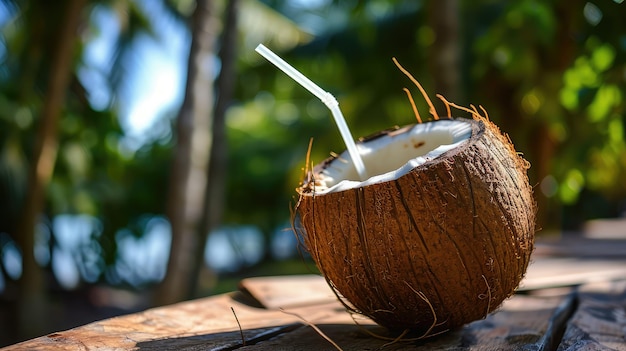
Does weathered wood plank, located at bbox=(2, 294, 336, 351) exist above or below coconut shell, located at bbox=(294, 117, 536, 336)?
below

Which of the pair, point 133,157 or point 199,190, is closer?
point 199,190

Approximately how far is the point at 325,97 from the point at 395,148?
9.4 inches

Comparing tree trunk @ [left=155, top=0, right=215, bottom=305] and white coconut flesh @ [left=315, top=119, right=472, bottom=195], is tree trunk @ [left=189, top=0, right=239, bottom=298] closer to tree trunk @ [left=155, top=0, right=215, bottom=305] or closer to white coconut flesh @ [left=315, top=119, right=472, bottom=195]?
tree trunk @ [left=155, top=0, right=215, bottom=305]

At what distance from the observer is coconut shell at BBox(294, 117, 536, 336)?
1.23 metres

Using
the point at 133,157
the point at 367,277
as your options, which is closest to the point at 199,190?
the point at 367,277

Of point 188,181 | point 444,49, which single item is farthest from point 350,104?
point 188,181

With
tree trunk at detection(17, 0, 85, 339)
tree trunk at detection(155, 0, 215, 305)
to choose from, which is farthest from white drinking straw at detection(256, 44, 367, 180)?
tree trunk at detection(17, 0, 85, 339)

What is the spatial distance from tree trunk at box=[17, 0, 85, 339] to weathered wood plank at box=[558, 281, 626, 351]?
569cm

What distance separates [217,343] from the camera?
→ 131 cm

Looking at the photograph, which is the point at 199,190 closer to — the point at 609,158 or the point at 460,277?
the point at 460,277

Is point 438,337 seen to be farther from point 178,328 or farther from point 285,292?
point 285,292

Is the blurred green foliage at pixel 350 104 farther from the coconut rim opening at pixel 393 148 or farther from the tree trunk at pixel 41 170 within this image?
the tree trunk at pixel 41 170

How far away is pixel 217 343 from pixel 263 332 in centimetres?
16

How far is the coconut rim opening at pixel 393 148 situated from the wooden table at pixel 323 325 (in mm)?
323
